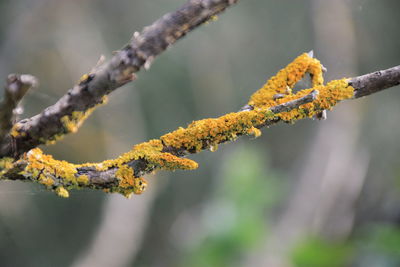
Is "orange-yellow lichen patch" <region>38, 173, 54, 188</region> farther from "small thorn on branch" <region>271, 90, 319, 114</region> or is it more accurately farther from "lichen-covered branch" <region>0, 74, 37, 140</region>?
"small thorn on branch" <region>271, 90, 319, 114</region>

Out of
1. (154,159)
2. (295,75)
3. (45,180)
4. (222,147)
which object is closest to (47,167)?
(45,180)

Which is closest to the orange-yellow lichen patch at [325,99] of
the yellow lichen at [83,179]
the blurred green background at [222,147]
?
the yellow lichen at [83,179]

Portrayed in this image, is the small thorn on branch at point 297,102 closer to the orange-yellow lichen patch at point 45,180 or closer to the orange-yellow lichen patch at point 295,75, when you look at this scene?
the orange-yellow lichen patch at point 295,75

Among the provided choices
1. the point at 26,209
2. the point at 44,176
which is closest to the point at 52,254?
the point at 26,209

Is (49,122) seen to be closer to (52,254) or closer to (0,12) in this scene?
(0,12)

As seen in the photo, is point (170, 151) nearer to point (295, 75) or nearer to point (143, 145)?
point (143, 145)

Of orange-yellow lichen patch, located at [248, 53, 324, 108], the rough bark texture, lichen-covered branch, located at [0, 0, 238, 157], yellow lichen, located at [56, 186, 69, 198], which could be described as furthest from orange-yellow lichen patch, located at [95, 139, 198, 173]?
the rough bark texture
